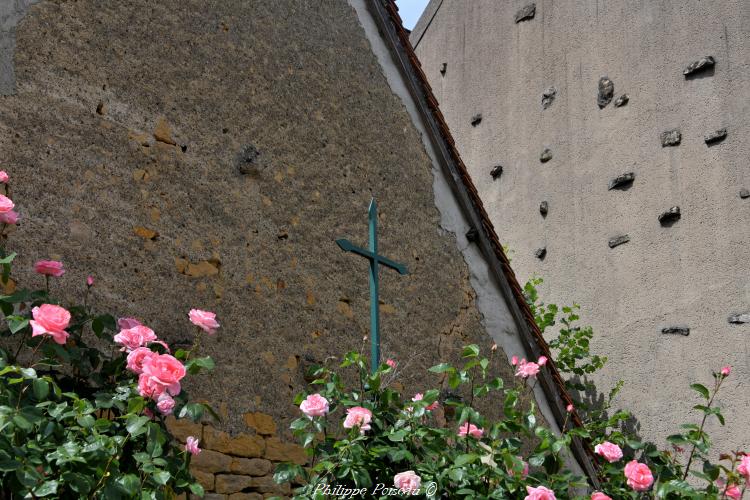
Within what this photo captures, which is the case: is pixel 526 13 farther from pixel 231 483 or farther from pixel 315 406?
pixel 315 406

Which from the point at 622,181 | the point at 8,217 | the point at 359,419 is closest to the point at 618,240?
the point at 622,181

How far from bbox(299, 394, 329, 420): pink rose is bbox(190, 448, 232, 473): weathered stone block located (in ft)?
2.13

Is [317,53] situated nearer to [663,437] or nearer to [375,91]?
[375,91]

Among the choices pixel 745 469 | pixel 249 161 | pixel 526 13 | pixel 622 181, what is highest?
pixel 526 13

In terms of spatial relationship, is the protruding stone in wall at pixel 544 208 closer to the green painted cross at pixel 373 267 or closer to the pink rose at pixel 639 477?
the green painted cross at pixel 373 267

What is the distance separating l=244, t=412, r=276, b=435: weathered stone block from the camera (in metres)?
3.88

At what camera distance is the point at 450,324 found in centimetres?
505

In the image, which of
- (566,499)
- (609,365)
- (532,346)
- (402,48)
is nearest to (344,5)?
(402,48)

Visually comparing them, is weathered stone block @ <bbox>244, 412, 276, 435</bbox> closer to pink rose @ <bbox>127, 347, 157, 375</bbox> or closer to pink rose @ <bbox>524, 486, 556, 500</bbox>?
pink rose @ <bbox>127, 347, 157, 375</bbox>

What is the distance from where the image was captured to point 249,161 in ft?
14.2

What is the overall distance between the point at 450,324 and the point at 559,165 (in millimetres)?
3375

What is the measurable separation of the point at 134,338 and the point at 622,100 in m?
5.53

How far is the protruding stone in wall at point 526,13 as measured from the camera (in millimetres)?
8617

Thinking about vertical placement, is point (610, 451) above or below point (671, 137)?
below
